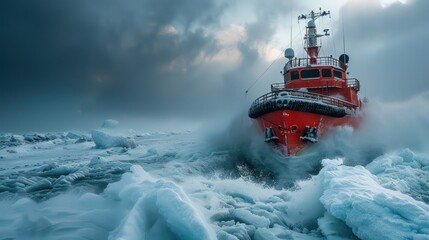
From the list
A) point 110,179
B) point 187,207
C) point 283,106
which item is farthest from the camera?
point 283,106

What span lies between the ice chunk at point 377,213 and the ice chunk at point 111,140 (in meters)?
20.7

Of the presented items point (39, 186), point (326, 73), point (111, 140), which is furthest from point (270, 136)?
point (111, 140)

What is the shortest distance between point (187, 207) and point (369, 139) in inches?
560

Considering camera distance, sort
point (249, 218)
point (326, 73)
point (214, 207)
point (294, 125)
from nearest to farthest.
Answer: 1. point (249, 218)
2. point (214, 207)
3. point (294, 125)
4. point (326, 73)

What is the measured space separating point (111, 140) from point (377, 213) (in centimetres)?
2295

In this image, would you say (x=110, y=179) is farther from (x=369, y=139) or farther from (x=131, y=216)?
(x=369, y=139)

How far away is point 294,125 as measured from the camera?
13.0m

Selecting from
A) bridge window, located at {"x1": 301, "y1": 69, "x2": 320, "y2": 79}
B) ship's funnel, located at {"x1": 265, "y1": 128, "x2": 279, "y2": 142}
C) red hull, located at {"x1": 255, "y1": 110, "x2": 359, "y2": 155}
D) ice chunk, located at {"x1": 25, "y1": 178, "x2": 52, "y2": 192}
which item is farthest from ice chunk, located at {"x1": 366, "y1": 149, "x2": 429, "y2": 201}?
ice chunk, located at {"x1": 25, "y1": 178, "x2": 52, "y2": 192}

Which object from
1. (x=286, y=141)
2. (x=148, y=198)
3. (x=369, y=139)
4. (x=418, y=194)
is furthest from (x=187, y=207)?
(x=369, y=139)

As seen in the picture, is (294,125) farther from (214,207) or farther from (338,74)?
(214,207)

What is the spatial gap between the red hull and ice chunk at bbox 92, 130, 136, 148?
548 inches

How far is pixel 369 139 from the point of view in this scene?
15.4 metres

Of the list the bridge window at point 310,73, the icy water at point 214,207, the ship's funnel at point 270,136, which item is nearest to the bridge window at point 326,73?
the bridge window at point 310,73

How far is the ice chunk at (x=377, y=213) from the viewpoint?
362 cm
